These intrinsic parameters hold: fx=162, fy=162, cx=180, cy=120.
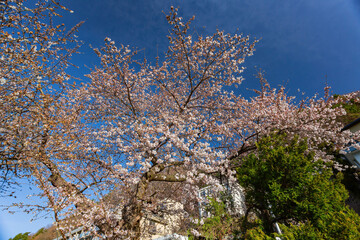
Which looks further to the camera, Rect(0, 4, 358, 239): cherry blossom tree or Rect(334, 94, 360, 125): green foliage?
Rect(334, 94, 360, 125): green foliage

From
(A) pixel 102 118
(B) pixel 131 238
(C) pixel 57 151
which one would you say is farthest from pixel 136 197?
(A) pixel 102 118

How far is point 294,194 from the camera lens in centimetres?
584

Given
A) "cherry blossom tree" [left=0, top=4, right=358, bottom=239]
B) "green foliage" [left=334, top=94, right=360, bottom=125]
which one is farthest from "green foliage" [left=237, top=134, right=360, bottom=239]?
"green foliage" [left=334, top=94, right=360, bottom=125]

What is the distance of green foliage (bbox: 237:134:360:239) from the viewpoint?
4.50 metres

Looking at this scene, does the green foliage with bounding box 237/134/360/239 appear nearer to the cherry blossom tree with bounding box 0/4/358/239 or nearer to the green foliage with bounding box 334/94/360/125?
the cherry blossom tree with bounding box 0/4/358/239

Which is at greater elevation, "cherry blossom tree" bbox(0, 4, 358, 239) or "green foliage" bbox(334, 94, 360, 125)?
"green foliage" bbox(334, 94, 360, 125)

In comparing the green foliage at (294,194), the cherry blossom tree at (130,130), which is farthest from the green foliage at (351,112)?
the green foliage at (294,194)

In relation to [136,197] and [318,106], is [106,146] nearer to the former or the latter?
[136,197]

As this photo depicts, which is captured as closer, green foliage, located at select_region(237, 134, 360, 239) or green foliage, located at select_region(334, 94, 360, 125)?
green foliage, located at select_region(237, 134, 360, 239)

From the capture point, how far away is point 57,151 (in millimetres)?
6051

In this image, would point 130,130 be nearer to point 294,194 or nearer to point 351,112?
point 294,194

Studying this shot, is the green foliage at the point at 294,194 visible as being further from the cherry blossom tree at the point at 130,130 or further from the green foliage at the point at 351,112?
the green foliage at the point at 351,112

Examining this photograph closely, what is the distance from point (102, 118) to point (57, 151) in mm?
3399

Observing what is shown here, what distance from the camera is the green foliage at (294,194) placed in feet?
14.8
